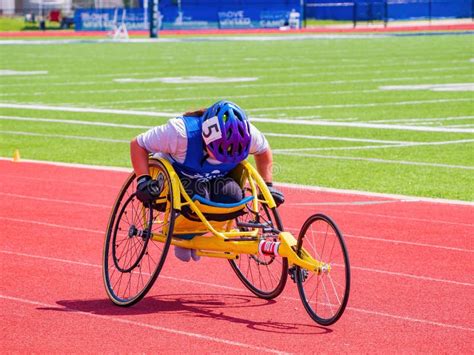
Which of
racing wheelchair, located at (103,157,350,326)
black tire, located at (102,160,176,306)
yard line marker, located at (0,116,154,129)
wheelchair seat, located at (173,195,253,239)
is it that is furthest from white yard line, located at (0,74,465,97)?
wheelchair seat, located at (173,195,253,239)

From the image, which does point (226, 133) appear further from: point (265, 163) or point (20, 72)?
point (20, 72)

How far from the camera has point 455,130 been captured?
1928 cm

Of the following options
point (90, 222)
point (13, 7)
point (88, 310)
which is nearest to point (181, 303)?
point (88, 310)

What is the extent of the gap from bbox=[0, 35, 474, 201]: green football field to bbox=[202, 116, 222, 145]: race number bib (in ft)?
18.2

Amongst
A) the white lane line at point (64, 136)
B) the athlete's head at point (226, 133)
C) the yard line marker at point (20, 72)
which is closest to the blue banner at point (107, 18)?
the yard line marker at point (20, 72)

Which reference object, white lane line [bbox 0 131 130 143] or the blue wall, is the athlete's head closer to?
white lane line [bbox 0 131 130 143]

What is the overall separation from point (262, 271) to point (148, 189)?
1.59 m

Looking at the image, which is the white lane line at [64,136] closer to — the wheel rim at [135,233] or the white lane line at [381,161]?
the white lane line at [381,161]

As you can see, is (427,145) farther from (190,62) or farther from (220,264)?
(190,62)

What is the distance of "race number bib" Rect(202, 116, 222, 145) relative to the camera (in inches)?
301

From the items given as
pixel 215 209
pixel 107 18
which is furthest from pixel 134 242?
pixel 107 18

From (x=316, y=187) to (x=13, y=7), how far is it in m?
89.8

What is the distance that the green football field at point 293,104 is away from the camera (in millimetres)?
15500

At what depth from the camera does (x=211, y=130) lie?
304 inches
